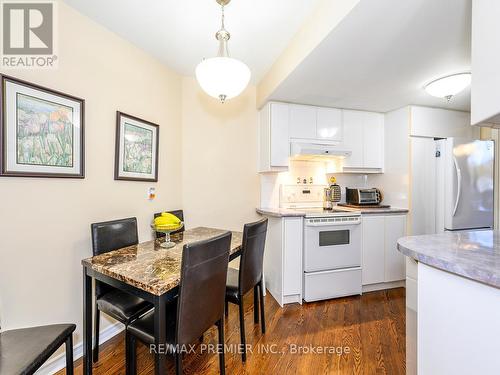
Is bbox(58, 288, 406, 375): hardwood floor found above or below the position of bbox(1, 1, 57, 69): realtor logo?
below

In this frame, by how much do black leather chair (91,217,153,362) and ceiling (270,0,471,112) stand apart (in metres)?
1.87

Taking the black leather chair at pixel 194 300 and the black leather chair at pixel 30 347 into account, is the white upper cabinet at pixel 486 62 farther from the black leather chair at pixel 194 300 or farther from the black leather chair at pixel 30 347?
the black leather chair at pixel 30 347

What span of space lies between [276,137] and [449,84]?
1.59 metres

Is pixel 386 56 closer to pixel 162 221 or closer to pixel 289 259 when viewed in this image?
pixel 289 259

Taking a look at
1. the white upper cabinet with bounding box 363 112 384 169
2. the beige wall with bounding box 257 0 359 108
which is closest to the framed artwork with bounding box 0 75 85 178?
the beige wall with bounding box 257 0 359 108

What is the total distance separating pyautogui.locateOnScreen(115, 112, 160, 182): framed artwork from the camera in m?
1.87

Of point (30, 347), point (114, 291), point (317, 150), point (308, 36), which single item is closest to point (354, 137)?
point (317, 150)

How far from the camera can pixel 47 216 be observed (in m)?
1.41

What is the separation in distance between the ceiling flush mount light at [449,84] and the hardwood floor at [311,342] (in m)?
2.10

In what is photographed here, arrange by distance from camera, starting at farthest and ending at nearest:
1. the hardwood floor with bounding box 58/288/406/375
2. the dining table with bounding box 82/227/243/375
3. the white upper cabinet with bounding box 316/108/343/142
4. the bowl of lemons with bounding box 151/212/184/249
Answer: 1. the white upper cabinet with bounding box 316/108/343/142
2. the bowl of lemons with bounding box 151/212/184/249
3. the hardwood floor with bounding box 58/288/406/375
4. the dining table with bounding box 82/227/243/375

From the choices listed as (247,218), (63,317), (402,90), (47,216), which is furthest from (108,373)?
(402,90)

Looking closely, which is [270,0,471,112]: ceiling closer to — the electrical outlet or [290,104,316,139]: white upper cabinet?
[290,104,316,139]: white upper cabinet

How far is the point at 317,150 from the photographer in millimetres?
2625

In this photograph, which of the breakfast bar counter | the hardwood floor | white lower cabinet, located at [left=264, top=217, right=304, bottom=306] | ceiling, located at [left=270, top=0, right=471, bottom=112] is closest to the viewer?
the breakfast bar counter
